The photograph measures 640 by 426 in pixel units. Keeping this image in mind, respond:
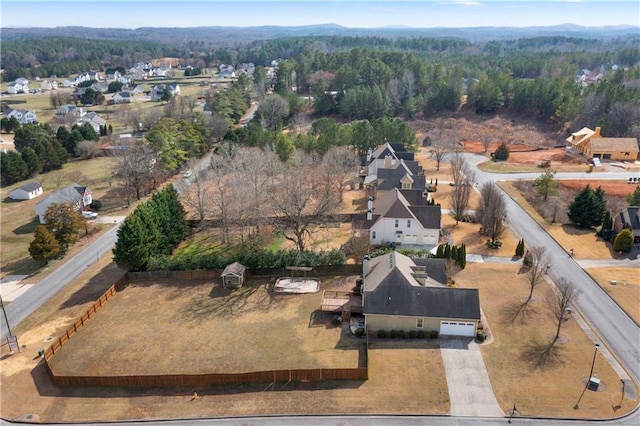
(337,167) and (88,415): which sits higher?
(337,167)

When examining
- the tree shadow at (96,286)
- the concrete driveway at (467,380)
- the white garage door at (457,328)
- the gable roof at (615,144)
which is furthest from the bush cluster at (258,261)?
the gable roof at (615,144)

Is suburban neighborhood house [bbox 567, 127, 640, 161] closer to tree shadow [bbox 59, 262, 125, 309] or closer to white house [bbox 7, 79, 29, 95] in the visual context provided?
tree shadow [bbox 59, 262, 125, 309]

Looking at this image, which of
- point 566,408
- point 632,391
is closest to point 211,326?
point 566,408

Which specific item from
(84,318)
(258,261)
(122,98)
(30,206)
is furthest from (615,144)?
(122,98)

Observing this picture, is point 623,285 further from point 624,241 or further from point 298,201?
point 298,201

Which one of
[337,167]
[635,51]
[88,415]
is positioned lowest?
[88,415]

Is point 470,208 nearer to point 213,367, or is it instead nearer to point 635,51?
point 213,367

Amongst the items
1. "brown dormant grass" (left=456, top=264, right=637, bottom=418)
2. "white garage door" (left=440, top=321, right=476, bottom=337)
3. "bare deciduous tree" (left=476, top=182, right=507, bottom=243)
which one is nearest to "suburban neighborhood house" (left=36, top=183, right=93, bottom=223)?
Answer: "white garage door" (left=440, top=321, right=476, bottom=337)
